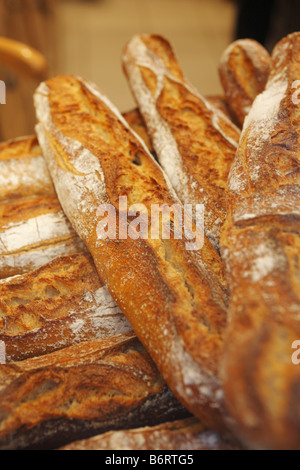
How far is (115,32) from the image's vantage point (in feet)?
18.0

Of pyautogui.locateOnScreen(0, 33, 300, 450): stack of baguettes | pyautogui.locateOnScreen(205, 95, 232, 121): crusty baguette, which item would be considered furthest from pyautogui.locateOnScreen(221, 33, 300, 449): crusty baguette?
pyautogui.locateOnScreen(205, 95, 232, 121): crusty baguette

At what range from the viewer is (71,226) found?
1437 millimetres

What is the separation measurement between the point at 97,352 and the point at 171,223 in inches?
17.2

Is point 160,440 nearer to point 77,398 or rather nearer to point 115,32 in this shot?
point 77,398

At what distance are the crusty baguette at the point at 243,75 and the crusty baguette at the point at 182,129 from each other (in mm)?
180

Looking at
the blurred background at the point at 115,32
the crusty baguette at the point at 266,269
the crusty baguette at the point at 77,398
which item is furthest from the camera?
the blurred background at the point at 115,32

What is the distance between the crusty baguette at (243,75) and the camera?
1.74 m

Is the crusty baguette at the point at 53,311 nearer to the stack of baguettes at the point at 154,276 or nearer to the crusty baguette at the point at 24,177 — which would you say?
the stack of baguettes at the point at 154,276

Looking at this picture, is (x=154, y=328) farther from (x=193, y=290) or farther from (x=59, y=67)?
(x=59, y=67)

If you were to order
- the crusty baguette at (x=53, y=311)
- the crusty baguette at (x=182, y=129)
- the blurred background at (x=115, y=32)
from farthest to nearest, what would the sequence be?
1. the blurred background at (x=115, y=32)
2. the crusty baguette at (x=182, y=129)
3. the crusty baguette at (x=53, y=311)

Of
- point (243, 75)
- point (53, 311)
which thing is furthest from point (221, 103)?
point (53, 311)

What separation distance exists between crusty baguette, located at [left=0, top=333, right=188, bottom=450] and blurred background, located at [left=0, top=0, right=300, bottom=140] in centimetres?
179

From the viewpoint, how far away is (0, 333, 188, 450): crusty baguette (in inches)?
38.3

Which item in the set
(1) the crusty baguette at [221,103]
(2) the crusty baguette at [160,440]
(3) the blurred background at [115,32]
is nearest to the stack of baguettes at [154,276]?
(2) the crusty baguette at [160,440]
